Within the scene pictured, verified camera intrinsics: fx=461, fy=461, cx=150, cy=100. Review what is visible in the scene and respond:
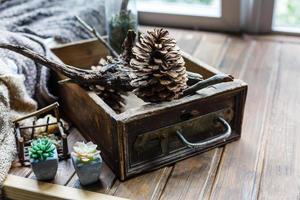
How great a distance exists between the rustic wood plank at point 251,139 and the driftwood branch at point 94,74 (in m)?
0.25

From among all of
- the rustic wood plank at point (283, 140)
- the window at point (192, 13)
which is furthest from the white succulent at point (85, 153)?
the window at point (192, 13)

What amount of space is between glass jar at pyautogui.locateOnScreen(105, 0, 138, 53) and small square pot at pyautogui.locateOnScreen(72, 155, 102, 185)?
1.35 ft

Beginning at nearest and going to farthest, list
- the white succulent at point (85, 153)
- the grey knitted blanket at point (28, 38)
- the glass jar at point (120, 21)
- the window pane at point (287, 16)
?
the white succulent at point (85, 153) < the grey knitted blanket at point (28, 38) < the glass jar at point (120, 21) < the window pane at point (287, 16)

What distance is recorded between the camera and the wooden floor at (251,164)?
83 cm

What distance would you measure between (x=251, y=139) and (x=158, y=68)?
0.28m

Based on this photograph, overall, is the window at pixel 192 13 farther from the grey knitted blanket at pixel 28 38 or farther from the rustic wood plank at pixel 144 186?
the rustic wood plank at pixel 144 186

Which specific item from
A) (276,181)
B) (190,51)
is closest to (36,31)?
(190,51)

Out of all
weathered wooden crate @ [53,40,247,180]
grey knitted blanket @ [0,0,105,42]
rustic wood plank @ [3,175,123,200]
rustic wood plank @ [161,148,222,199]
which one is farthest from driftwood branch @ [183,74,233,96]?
grey knitted blanket @ [0,0,105,42]

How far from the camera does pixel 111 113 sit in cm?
82

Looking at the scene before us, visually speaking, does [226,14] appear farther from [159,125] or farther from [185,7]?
[159,125]

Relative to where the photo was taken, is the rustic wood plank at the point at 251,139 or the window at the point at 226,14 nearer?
the rustic wood plank at the point at 251,139

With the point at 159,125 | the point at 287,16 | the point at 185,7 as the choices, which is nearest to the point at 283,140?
the point at 159,125

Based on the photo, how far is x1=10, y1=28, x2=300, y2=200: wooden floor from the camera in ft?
2.73

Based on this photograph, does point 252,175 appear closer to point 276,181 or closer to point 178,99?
point 276,181
